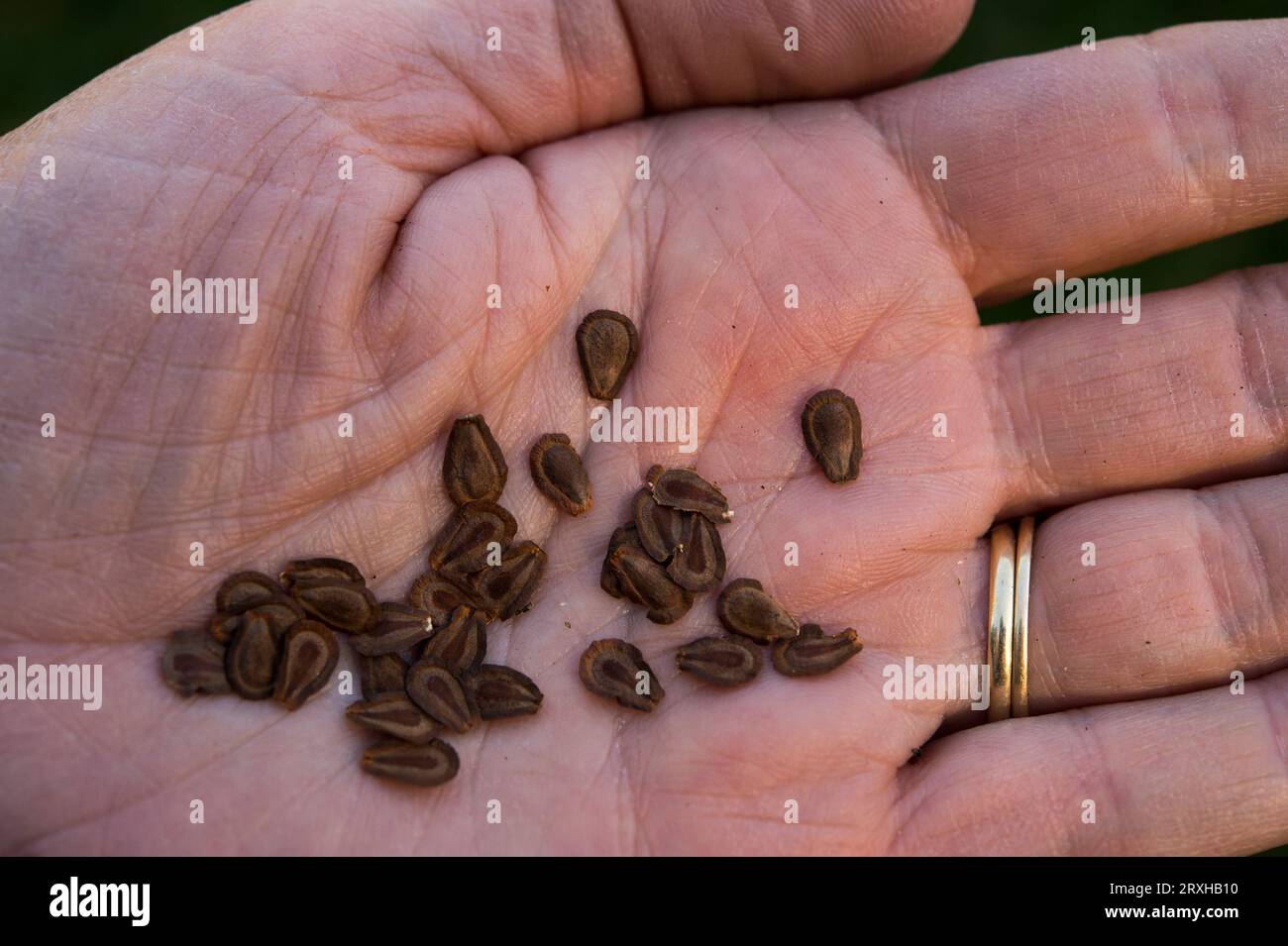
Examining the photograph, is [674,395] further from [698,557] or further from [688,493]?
[698,557]

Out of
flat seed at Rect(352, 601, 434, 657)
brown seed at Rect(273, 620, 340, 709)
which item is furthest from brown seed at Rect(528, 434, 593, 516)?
brown seed at Rect(273, 620, 340, 709)

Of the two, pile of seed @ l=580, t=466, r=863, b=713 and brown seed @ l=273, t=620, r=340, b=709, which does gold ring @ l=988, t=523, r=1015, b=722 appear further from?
brown seed @ l=273, t=620, r=340, b=709

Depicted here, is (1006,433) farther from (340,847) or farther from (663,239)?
(340,847)

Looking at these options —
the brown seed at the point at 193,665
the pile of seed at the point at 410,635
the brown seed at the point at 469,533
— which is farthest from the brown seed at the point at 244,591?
the brown seed at the point at 469,533

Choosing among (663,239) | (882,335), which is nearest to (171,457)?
(663,239)

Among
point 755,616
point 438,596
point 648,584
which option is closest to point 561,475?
point 648,584
